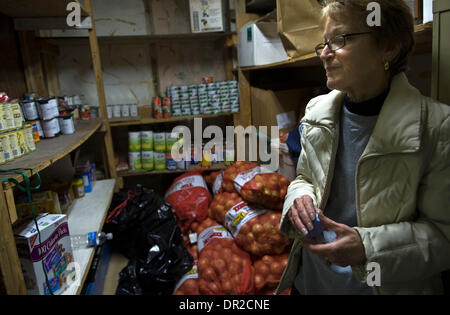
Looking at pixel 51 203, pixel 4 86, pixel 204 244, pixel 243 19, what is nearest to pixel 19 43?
pixel 4 86

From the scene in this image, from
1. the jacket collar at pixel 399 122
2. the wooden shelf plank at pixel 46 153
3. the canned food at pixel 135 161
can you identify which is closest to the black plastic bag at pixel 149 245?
the canned food at pixel 135 161

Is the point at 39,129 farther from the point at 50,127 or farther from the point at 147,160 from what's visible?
the point at 147,160

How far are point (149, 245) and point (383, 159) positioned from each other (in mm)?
1614

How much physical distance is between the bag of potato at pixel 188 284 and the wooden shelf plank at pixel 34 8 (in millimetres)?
1785

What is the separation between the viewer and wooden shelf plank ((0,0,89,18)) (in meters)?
1.66

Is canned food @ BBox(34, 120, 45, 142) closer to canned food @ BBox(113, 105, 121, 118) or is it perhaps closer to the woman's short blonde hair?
canned food @ BBox(113, 105, 121, 118)

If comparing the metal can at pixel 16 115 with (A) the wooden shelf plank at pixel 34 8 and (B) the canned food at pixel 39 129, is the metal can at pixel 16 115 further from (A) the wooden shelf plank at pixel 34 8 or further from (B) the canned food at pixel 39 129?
(A) the wooden shelf plank at pixel 34 8

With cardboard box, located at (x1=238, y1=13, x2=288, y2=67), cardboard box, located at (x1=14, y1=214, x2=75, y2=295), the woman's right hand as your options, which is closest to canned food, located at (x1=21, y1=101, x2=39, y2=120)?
cardboard box, located at (x1=14, y1=214, x2=75, y2=295)

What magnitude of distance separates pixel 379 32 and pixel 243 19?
1827 mm

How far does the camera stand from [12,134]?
1089 millimetres

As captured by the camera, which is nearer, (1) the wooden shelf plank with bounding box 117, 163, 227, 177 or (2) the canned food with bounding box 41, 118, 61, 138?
(2) the canned food with bounding box 41, 118, 61, 138

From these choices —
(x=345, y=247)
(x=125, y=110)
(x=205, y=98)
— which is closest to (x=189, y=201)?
(x=205, y=98)

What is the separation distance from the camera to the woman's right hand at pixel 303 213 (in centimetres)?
94
